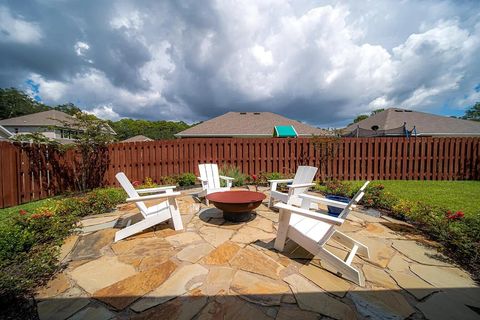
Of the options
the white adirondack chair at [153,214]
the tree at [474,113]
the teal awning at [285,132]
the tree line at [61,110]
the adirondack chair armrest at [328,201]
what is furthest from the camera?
the tree at [474,113]

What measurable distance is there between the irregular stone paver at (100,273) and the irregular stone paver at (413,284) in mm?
2636

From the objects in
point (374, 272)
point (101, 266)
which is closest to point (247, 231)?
point (374, 272)

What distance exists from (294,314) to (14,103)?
51.3m

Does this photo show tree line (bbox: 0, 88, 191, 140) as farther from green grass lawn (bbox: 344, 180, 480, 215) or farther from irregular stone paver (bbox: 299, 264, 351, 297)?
green grass lawn (bbox: 344, 180, 480, 215)

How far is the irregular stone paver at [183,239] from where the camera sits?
2574 mm

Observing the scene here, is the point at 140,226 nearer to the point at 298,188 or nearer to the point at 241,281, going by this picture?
the point at 241,281

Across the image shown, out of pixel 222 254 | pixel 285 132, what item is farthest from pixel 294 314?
pixel 285 132

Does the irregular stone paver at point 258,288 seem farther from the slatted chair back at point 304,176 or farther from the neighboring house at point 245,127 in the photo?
the neighboring house at point 245,127

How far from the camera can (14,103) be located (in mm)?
32812

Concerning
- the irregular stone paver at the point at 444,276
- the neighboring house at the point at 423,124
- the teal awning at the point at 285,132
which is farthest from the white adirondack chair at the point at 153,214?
the neighboring house at the point at 423,124

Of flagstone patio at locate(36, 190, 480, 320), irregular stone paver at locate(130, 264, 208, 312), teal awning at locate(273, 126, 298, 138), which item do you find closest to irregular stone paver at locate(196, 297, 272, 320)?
flagstone patio at locate(36, 190, 480, 320)

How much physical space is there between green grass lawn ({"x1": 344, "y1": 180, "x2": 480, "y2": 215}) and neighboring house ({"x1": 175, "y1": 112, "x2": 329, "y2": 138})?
21.8 ft

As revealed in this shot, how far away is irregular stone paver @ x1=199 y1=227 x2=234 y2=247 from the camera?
2605 millimetres

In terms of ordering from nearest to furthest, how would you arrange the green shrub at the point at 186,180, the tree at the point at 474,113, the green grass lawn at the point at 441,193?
the green grass lawn at the point at 441,193 < the green shrub at the point at 186,180 < the tree at the point at 474,113
